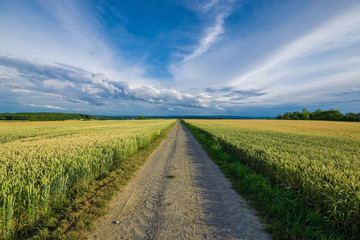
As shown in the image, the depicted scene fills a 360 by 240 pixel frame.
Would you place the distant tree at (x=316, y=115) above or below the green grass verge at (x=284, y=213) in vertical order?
above

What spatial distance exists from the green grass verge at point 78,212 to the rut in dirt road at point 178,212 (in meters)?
0.31

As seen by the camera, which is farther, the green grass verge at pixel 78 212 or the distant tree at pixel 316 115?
the distant tree at pixel 316 115

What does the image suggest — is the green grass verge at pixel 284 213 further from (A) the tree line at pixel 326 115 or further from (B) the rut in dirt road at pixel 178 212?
(A) the tree line at pixel 326 115

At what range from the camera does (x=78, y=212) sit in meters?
4.12

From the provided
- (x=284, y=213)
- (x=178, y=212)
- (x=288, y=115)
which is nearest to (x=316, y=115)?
(x=288, y=115)

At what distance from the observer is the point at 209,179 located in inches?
274

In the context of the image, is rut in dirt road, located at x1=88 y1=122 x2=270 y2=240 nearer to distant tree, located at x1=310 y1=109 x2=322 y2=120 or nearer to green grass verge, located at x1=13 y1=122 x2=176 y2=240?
green grass verge, located at x1=13 y1=122 x2=176 y2=240

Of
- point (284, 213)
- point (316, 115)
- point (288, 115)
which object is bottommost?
point (284, 213)

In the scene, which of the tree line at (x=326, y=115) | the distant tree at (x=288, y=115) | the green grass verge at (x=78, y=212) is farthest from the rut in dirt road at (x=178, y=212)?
the distant tree at (x=288, y=115)

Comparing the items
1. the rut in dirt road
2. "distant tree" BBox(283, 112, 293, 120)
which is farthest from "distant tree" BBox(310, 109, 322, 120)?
the rut in dirt road

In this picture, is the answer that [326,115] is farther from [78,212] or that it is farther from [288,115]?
[78,212]

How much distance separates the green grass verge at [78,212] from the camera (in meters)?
3.32

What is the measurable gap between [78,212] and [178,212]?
305cm

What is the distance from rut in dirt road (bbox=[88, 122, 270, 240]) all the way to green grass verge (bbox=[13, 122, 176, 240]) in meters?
0.31
